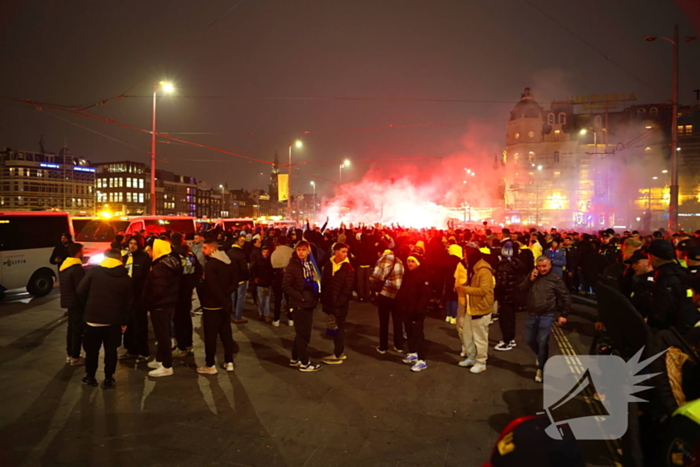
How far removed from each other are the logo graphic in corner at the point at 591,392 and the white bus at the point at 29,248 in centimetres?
1361

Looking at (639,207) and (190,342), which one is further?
(639,207)

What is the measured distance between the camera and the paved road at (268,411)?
4.25 metres

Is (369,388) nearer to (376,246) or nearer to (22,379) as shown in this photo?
(22,379)

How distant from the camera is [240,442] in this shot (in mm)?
4465

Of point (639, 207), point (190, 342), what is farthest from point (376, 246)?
point (639, 207)

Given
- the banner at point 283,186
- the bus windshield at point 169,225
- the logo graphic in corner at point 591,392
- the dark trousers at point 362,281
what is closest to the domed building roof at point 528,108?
the banner at point 283,186

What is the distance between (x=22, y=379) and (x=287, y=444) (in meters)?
4.36

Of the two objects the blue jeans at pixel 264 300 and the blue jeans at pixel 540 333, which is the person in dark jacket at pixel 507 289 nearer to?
the blue jeans at pixel 540 333

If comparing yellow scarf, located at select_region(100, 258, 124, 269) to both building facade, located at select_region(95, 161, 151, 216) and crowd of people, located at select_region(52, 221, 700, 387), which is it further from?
building facade, located at select_region(95, 161, 151, 216)

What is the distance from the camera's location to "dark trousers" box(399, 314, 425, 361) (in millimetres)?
6855

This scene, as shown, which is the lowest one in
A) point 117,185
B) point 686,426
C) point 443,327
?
point 443,327

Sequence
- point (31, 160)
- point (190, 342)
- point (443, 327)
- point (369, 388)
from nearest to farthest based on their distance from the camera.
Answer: point (369, 388)
point (190, 342)
point (443, 327)
point (31, 160)

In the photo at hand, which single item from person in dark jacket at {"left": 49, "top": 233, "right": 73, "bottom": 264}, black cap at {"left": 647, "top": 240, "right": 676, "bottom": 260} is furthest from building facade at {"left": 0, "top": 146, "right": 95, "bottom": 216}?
black cap at {"left": 647, "top": 240, "right": 676, "bottom": 260}

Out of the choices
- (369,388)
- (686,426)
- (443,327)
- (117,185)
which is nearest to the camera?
(686,426)
